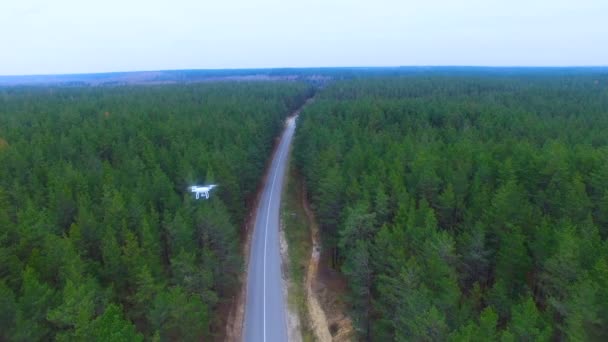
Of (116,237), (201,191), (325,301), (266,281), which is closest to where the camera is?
(116,237)

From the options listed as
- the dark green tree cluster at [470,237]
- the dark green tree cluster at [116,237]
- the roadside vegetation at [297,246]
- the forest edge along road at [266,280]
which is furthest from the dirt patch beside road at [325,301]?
the dark green tree cluster at [116,237]

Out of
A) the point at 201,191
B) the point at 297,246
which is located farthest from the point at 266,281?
the point at 201,191

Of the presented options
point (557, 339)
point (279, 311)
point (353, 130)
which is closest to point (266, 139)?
point (353, 130)

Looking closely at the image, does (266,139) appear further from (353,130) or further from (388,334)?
(388,334)

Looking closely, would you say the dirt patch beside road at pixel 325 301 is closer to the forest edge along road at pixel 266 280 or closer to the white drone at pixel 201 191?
the forest edge along road at pixel 266 280

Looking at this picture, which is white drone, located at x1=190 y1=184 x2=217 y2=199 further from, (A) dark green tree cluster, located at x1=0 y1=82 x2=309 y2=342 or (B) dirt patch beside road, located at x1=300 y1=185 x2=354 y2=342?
(B) dirt patch beside road, located at x1=300 y1=185 x2=354 y2=342

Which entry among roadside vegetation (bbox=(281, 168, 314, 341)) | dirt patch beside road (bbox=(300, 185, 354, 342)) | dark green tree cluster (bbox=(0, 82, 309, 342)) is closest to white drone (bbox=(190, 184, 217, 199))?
dark green tree cluster (bbox=(0, 82, 309, 342))

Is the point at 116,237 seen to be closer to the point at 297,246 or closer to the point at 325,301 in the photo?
the point at 325,301
